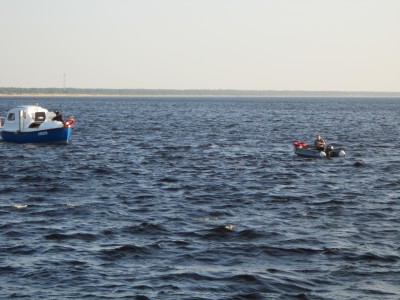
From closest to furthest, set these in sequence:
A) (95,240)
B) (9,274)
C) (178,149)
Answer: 1. (9,274)
2. (95,240)
3. (178,149)

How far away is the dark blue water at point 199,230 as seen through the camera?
55.7ft

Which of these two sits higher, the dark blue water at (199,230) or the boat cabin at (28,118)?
the boat cabin at (28,118)

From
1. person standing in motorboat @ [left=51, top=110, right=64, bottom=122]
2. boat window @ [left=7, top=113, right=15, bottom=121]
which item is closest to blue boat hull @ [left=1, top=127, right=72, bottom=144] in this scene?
person standing in motorboat @ [left=51, top=110, right=64, bottom=122]

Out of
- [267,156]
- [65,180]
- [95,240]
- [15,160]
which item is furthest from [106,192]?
[267,156]

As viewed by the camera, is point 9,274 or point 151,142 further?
point 151,142

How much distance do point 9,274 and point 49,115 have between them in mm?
40021

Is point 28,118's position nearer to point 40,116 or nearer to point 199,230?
point 40,116

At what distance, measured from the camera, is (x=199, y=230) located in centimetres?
2286

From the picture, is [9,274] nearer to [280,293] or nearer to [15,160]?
[280,293]

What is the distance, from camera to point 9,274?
57.8 ft

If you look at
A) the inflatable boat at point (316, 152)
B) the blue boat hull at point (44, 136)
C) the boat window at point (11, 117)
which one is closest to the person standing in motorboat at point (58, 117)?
the blue boat hull at point (44, 136)

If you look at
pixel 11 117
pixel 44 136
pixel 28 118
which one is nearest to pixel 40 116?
pixel 28 118

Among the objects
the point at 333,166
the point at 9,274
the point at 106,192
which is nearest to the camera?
the point at 9,274

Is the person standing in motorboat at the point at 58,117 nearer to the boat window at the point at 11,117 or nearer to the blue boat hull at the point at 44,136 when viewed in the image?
the blue boat hull at the point at 44,136
